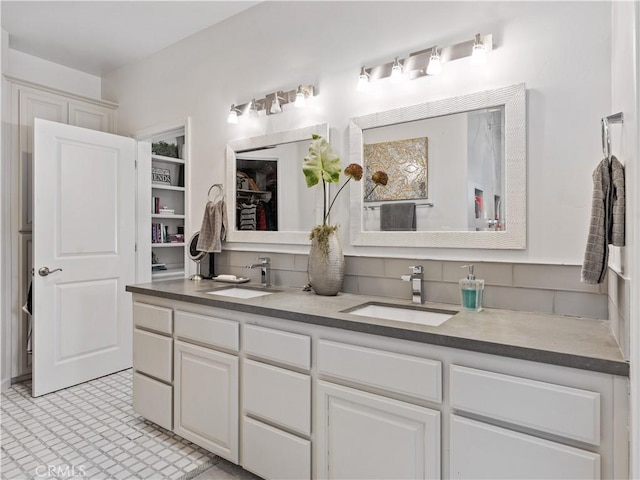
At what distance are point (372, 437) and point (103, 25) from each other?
10.9ft

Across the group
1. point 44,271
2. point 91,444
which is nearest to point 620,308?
point 91,444

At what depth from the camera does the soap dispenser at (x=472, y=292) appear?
A: 1.68 metres

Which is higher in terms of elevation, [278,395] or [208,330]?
[208,330]

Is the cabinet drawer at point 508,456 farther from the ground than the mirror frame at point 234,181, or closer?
closer

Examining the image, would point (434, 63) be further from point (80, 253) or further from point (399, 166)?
point (80, 253)

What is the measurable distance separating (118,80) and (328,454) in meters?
3.74

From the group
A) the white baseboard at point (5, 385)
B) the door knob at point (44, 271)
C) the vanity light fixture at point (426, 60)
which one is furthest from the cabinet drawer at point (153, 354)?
the vanity light fixture at point (426, 60)

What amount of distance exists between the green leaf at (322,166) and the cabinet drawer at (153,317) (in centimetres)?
114

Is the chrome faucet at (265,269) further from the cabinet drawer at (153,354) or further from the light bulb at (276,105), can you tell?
the light bulb at (276,105)

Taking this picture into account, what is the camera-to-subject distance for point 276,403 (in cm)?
172

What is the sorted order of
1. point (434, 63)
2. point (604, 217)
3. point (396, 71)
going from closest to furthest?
point (604, 217) < point (434, 63) < point (396, 71)

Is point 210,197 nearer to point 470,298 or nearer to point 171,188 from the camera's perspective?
point 171,188

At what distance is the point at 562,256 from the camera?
1.61 m

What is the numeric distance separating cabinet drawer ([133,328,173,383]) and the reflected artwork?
4.81ft
